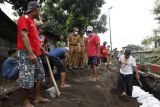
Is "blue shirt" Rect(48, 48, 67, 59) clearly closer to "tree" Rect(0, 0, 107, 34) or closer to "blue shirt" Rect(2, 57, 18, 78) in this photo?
"blue shirt" Rect(2, 57, 18, 78)

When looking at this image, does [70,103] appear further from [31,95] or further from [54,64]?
[54,64]

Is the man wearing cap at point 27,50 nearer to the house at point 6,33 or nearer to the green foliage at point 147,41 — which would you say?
the house at point 6,33

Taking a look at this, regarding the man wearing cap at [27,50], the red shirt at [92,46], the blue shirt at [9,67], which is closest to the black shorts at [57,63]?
the blue shirt at [9,67]

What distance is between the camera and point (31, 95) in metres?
7.71

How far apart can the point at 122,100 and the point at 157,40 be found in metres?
10.1

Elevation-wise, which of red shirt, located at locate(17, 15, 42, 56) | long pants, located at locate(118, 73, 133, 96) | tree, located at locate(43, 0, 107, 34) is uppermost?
tree, located at locate(43, 0, 107, 34)

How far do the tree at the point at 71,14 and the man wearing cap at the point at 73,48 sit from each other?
36.2 feet

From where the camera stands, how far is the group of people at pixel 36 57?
6.19m

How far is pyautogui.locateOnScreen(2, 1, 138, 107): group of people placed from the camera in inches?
244

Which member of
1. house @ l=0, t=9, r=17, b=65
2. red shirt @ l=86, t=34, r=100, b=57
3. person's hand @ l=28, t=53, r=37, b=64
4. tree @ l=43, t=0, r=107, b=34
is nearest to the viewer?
person's hand @ l=28, t=53, r=37, b=64

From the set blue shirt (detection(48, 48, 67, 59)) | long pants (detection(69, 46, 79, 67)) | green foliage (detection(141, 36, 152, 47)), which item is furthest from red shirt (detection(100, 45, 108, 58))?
blue shirt (detection(48, 48, 67, 59))

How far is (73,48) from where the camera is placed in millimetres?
13711

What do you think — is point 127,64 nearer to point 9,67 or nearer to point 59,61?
point 59,61

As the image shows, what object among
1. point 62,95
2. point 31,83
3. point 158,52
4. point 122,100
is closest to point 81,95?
point 62,95
